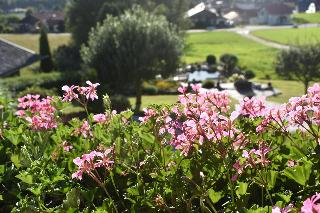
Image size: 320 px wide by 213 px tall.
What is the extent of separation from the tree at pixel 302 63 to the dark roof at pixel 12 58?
66.9ft

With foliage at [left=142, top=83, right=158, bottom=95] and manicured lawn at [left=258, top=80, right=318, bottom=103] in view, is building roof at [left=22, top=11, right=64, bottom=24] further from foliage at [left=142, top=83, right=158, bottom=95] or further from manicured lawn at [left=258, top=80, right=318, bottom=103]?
manicured lawn at [left=258, top=80, right=318, bottom=103]

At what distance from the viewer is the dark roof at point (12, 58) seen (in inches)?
1300

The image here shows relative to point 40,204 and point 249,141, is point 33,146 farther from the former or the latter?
point 249,141

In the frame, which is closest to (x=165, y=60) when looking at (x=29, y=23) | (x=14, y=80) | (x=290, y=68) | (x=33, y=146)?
(x=14, y=80)

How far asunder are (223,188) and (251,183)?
8.3 inches

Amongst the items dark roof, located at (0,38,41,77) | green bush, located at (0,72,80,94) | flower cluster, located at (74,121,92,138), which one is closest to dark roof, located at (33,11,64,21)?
dark roof, located at (0,38,41,77)

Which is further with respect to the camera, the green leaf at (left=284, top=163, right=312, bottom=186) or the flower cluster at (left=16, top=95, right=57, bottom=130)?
the flower cluster at (left=16, top=95, right=57, bottom=130)

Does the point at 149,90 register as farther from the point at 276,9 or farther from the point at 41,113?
the point at 276,9

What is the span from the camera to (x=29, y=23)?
108m

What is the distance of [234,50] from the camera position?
7431 cm

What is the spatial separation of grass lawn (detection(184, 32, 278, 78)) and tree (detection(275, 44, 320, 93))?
13342 millimetres

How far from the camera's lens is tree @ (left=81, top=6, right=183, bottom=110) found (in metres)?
29.6

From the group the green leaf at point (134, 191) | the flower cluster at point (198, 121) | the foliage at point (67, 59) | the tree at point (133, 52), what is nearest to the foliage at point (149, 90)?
the tree at point (133, 52)

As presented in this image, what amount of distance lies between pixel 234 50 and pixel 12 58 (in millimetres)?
46119
